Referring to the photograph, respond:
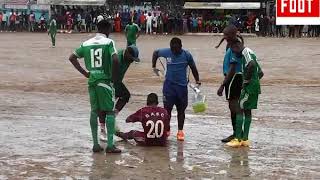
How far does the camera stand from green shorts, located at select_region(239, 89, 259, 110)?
8844 millimetres

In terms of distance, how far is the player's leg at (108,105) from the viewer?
8320mm

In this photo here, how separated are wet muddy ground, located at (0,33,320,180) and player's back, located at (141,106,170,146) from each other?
15 cm

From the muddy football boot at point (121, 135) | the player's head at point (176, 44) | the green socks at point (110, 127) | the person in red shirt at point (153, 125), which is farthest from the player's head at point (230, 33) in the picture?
the muddy football boot at point (121, 135)

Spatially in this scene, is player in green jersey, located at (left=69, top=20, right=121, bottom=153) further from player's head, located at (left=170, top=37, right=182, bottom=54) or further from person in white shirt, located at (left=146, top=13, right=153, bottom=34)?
person in white shirt, located at (left=146, top=13, right=153, bottom=34)

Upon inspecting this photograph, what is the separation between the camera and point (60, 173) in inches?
289

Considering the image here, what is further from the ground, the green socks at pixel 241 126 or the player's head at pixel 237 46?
the player's head at pixel 237 46

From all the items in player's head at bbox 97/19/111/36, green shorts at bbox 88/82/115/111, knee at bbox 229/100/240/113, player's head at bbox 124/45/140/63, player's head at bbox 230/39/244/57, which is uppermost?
player's head at bbox 97/19/111/36

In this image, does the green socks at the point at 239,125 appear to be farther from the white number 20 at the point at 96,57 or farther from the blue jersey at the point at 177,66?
the white number 20 at the point at 96,57

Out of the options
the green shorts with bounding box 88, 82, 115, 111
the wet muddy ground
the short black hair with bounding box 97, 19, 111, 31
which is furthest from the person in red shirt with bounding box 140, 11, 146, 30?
the green shorts with bounding box 88, 82, 115, 111

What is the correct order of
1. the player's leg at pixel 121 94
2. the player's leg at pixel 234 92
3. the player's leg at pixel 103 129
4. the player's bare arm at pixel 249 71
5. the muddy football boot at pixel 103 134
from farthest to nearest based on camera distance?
1. the player's leg at pixel 121 94
2. the muddy football boot at pixel 103 134
3. the player's leg at pixel 103 129
4. the player's leg at pixel 234 92
5. the player's bare arm at pixel 249 71

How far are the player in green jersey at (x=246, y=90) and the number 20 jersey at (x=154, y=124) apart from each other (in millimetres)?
900

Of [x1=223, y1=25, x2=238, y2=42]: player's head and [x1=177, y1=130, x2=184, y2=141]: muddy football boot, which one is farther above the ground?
[x1=223, y1=25, x2=238, y2=42]: player's head

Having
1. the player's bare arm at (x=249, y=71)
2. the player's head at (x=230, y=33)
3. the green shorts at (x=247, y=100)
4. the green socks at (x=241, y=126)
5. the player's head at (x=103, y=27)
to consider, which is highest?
the player's head at (x=103, y=27)

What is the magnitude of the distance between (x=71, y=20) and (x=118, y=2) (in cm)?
346
